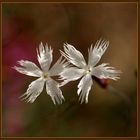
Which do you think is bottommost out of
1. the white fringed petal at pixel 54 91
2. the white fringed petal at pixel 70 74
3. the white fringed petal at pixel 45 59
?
the white fringed petal at pixel 54 91

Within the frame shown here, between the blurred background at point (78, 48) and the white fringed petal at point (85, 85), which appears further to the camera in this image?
the blurred background at point (78, 48)

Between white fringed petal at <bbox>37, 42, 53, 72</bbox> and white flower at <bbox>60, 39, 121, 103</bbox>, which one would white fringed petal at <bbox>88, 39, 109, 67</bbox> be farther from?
white fringed petal at <bbox>37, 42, 53, 72</bbox>

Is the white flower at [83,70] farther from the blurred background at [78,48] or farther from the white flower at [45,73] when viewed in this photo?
the blurred background at [78,48]

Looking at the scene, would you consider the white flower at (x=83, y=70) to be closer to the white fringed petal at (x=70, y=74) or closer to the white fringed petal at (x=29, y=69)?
the white fringed petal at (x=70, y=74)

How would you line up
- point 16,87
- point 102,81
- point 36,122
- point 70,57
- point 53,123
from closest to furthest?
1. point 70,57
2. point 102,81
3. point 53,123
4. point 36,122
5. point 16,87

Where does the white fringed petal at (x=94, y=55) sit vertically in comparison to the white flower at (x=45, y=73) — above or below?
above

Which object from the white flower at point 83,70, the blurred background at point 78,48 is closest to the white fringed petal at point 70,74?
the white flower at point 83,70

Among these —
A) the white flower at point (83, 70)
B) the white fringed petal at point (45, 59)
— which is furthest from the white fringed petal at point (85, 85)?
the white fringed petal at point (45, 59)
